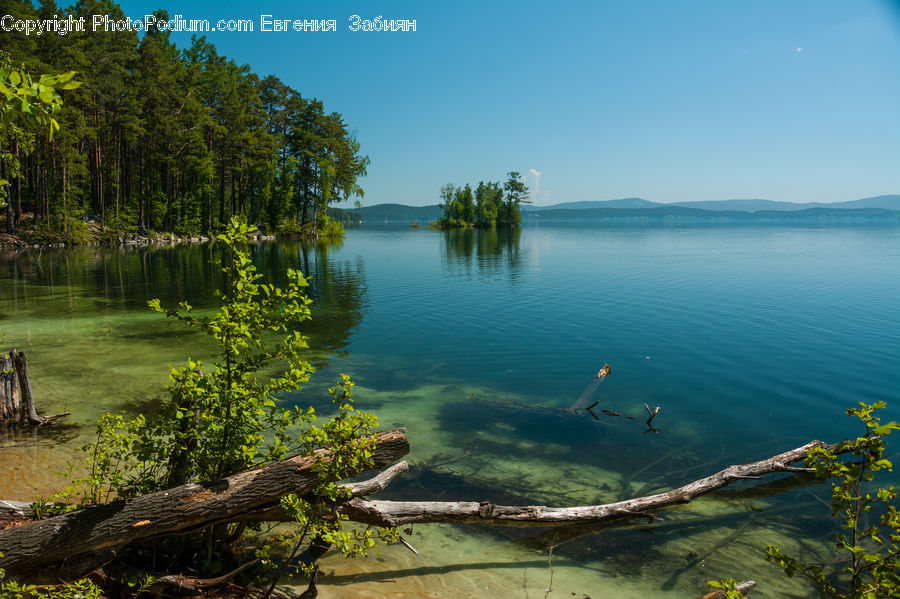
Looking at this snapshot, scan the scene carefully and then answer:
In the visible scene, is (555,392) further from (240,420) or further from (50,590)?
(50,590)

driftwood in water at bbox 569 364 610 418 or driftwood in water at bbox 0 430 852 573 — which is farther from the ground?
driftwood in water at bbox 0 430 852 573

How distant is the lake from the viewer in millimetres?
6051

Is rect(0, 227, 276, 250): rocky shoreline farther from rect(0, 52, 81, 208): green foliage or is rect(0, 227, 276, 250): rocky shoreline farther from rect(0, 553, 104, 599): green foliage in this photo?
rect(0, 52, 81, 208): green foliage

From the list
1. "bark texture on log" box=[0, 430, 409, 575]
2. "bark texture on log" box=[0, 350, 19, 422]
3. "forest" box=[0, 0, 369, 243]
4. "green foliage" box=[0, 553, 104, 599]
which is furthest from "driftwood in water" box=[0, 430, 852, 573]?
"forest" box=[0, 0, 369, 243]

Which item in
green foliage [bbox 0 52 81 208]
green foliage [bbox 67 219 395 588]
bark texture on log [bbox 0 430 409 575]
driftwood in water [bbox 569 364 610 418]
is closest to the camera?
green foliage [bbox 0 52 81 208]

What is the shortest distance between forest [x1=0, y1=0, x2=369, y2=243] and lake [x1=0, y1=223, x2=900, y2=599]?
72.6 feet

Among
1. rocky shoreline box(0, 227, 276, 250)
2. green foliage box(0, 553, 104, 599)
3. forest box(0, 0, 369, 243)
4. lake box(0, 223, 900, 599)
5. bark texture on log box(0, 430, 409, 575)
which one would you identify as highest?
forest box(0, 0, 369, 243)

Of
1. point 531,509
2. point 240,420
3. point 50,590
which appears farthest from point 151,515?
point 531,509

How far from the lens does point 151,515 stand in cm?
426

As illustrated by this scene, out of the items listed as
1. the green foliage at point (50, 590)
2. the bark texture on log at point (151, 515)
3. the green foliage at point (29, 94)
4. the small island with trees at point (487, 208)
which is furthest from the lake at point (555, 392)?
the small island with trees at point (487, 208)

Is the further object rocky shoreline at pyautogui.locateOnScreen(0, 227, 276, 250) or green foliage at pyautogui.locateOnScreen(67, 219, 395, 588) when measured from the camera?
rocky shoreline at pyautogui.locateOnScreen(0, 227, 276, 250)

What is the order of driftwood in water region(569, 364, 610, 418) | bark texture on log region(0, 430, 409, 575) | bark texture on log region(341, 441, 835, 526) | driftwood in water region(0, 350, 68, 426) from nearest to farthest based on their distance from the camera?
bark texture on log region(0, 430, 409, 575)
bark texture on log region(341, 441, 835, 526)
driftwood in water region(0, 350, 68, 426)
driftwood in water region(569, 364, 610, 418)

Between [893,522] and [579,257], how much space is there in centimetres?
4419

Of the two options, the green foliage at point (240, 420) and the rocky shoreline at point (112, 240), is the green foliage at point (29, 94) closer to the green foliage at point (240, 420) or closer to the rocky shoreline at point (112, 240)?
the green foliage at point (240, 420)
